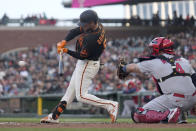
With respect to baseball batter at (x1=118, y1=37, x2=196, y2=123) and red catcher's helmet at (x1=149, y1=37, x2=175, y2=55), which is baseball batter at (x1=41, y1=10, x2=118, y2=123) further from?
red catcher's helmet at (x1=149, y1=37, x2=175, y2=55)

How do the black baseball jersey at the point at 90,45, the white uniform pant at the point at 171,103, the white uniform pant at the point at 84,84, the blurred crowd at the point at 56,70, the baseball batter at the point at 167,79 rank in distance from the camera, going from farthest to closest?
the blurred crowd at the point at 56,70 < the white uniform pant at the point at 84,84 < the black baseball jersey at the point at 90,45 < the white uniform pant at the point at 171,103 < the baseball batter at the point at 167,79

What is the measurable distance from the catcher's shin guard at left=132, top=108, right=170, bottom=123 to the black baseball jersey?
1257 mm

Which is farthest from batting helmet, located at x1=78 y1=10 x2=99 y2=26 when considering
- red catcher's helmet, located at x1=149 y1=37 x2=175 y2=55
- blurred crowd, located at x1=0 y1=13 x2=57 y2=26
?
blurred crowd, located at x1=0 y1=13 x2=57 y2=26

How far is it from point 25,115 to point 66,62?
8.94 m

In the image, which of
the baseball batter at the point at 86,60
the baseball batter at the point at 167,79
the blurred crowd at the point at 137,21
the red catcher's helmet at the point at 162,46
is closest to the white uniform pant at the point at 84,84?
→ the baseball batter at the point at 86,60

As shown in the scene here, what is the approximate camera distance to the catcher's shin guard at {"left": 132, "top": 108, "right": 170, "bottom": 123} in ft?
25.0

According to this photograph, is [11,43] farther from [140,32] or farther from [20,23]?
[140,32]

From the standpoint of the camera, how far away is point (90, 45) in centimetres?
805

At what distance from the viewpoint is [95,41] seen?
26.6 ft

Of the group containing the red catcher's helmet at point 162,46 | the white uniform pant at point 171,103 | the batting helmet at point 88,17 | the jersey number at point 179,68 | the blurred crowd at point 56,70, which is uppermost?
the batting helmet at point 88,17

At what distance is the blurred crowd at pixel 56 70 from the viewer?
1921 cm

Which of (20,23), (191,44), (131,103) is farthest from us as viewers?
(20,23)

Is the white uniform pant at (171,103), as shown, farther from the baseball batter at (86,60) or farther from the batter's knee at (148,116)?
the baseball batter at (86,60)

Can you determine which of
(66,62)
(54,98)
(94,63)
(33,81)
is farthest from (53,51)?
(94,63)
